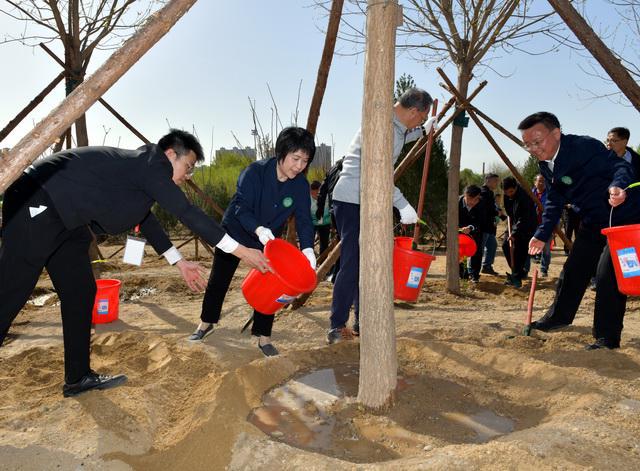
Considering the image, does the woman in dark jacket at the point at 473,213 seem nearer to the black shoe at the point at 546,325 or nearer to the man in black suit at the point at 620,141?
the man in black suit at the point at 620,141

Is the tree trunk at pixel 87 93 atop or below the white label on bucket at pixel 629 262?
atop

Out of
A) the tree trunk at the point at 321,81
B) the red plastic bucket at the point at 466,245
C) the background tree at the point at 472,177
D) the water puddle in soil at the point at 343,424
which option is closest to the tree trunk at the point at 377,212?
the water puddle in soil at the point at 343,424

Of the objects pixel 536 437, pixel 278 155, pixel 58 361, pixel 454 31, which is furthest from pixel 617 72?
pixel 58 361

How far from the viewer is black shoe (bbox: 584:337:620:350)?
3318 millimetres

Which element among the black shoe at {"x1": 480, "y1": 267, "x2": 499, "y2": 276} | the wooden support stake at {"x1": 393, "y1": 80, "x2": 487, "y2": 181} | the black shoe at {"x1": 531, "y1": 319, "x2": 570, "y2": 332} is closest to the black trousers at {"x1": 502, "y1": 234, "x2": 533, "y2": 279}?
the black shoe at {"x1": 480, "y1": 267, "x2": 499, "y2": 276}

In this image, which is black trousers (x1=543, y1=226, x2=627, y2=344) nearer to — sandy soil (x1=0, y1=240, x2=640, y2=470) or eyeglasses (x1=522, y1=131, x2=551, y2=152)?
sandy soil (x1=0, y1=240, x2=640, y2=470)

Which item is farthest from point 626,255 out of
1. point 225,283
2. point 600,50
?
point 225,283

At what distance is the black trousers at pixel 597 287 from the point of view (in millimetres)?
3264

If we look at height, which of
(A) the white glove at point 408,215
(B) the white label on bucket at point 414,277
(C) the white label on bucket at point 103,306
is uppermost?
(A) the white glove at point 408,215

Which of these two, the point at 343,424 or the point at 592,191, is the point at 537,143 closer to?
the point at 592,191

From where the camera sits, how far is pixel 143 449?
2.24 m

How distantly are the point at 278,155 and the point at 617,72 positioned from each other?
8.62 ft

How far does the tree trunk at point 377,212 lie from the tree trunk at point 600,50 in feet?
7.20

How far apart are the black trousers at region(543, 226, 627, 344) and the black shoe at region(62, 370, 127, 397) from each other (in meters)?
2.89
